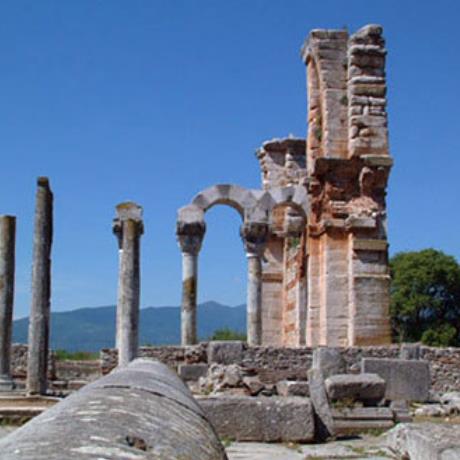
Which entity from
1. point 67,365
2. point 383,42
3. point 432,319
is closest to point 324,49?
point 383,42

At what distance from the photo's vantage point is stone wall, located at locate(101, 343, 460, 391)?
799 inches

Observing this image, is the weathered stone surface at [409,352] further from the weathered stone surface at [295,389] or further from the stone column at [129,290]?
the weathered stone surface at [295,389]

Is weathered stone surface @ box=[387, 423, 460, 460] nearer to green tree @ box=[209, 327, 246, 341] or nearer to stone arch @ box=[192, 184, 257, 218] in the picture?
stone arch @ box=[192, 184, 257, 218]

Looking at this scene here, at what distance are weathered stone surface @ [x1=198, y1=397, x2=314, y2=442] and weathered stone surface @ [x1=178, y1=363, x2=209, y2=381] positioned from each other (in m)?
9.25

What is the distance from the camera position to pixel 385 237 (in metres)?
23.7

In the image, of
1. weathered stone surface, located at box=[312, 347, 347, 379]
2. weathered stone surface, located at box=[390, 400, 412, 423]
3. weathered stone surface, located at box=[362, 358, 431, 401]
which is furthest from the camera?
weathered stone surface, located at box=[362, 358, 431, 401]

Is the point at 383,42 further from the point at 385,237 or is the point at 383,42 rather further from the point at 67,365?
the point at 67,365

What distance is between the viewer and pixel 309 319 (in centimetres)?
2470

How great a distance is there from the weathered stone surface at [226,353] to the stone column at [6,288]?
4.41 metres

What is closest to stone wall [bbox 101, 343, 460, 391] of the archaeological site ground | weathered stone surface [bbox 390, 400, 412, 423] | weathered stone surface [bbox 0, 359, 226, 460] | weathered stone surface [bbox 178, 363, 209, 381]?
the archaeological site ground

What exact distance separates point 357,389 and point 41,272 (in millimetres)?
8082

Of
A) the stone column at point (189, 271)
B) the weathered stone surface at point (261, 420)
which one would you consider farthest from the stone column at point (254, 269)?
the weathered stone surface at point (261, 420)

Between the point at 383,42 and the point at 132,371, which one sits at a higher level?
the point at 383,42

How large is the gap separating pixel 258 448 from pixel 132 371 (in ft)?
12.2
